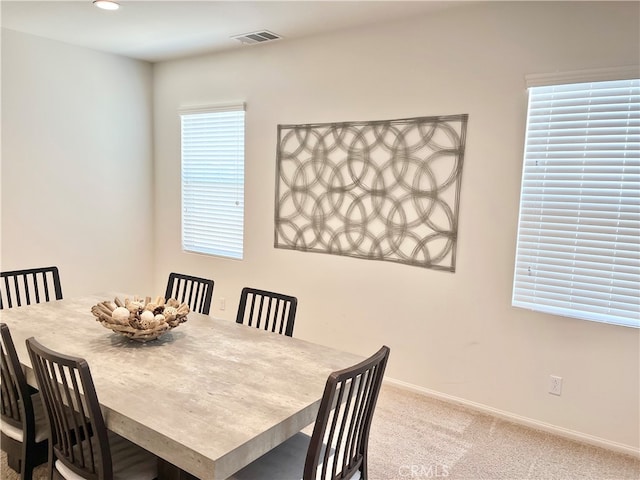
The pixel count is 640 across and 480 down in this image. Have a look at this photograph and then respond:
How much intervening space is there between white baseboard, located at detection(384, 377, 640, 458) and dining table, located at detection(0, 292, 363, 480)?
1.51 m

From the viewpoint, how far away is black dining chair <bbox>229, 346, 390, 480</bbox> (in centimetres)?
142

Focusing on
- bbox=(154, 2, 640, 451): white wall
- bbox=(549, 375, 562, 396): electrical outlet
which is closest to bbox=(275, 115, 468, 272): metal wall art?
bbox=(154, 2, 640, 451): white wall

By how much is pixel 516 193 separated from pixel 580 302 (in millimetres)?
766

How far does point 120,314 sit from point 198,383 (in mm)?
607

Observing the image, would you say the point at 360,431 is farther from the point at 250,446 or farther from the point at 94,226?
the point at 94,226

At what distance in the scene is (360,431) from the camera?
5.50 ft

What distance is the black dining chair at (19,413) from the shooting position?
1.80 m

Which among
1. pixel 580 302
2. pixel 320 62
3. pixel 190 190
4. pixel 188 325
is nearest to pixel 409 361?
pixel 580 302

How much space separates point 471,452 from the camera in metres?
2.60

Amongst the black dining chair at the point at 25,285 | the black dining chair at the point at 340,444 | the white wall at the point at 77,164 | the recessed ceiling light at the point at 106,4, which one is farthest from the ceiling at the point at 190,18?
the black dining chair at the point at 340,444

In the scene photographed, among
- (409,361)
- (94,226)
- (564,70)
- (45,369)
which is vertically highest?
(564,70)

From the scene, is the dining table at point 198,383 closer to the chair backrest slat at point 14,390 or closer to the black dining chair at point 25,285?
the chair backrest slat at point 14,390

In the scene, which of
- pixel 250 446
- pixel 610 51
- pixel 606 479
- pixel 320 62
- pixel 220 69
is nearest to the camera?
pixel 250 446

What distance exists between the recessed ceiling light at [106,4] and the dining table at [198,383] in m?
2.04
